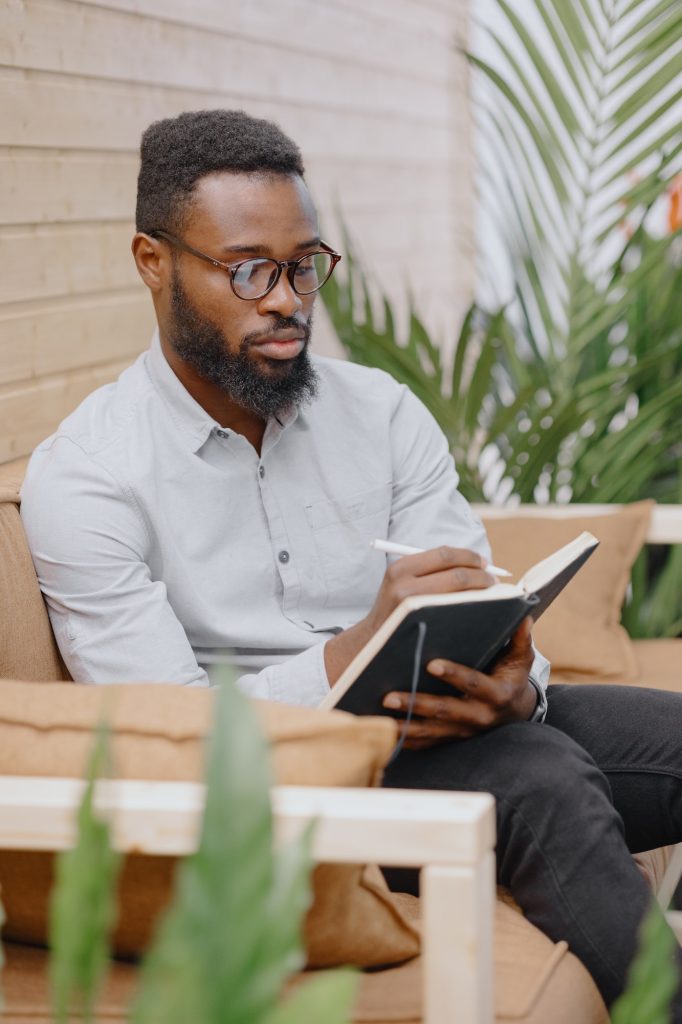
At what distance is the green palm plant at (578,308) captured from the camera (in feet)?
8.89

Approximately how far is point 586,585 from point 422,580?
96cm

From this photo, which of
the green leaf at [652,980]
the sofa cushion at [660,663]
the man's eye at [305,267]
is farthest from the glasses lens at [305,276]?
the green leaf at [652,980]

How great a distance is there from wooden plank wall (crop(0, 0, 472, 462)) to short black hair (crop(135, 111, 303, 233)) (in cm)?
34

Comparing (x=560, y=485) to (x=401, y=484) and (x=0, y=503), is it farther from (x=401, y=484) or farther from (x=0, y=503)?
(x=0, y=503)

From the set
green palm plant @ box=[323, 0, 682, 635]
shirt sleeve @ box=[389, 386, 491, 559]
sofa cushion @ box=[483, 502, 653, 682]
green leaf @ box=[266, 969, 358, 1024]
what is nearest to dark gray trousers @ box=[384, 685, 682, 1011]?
shirt sleeve @ box=[389, 386, 491, 559]

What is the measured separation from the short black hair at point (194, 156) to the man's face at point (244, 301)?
0.9 inches

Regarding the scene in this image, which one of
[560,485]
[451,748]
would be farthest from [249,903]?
[560,485]

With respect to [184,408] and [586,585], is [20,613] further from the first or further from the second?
[586,585]

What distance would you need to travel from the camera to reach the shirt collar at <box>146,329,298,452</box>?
69.3 inches

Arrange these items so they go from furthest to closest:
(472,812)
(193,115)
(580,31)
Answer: (580,31) < (193,115) < (472,812)

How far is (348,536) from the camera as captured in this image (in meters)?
1.86

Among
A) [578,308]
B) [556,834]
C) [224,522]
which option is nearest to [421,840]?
[556,834]

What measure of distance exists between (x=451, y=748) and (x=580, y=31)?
6.26ft

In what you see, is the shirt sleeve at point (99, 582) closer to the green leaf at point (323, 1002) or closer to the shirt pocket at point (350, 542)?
the shirt pocket at point (350, 542)
